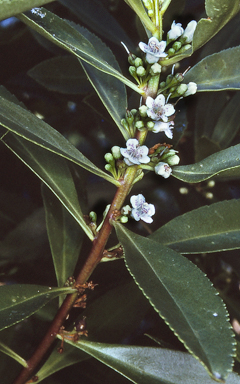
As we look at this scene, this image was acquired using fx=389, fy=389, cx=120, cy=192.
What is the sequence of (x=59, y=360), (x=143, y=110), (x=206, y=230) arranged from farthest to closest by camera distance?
(x=59, y=360) < (x=206, y=230) < (x=143, y=110)

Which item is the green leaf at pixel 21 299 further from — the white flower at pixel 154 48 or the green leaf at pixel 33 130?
the white flower at pixel 154 48

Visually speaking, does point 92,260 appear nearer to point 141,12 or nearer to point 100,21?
point 141,12

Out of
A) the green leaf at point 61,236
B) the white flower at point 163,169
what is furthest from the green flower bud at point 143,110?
the green leaf at point 61,236

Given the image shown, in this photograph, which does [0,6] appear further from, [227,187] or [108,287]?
[227,187]

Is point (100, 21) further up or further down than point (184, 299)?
further up

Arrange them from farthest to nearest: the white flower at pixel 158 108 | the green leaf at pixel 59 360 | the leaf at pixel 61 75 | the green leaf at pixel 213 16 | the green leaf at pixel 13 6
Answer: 1. the leaf at pixel 61 75
2. the green leaf at pixel 59 360
3. the white flower at pixel 158 108
4. the green leaf at pixel 213 16
5. the green leaf at pixel 13 6

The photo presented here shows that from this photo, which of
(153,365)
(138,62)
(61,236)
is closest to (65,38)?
(138,62)
